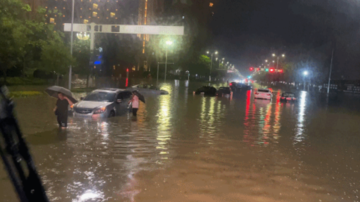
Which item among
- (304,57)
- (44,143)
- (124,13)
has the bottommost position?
(44,143)

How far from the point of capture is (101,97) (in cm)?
1766

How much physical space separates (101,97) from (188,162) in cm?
947

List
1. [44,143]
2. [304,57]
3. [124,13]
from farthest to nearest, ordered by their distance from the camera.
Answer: [124,13] < [304,57] < [44,143]

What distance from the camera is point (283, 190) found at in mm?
7129

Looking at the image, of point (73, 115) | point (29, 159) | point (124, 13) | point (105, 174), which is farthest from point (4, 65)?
point (124, 13)

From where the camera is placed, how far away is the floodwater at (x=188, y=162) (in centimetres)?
680

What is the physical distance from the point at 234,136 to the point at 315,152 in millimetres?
3223

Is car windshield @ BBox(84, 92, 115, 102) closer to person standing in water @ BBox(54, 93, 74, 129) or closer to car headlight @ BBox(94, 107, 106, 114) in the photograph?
car headlight @ BBox(94, 107, 106, 114)

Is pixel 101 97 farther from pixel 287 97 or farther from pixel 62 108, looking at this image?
pixel 287 97

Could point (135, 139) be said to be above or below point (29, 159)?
below

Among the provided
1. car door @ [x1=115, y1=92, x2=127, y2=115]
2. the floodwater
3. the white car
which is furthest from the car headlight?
the white car

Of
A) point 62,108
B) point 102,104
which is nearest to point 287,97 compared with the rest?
point 102,104

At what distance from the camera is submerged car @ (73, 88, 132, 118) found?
16078 millimetres

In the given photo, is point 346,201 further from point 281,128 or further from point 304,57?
point 304,57
